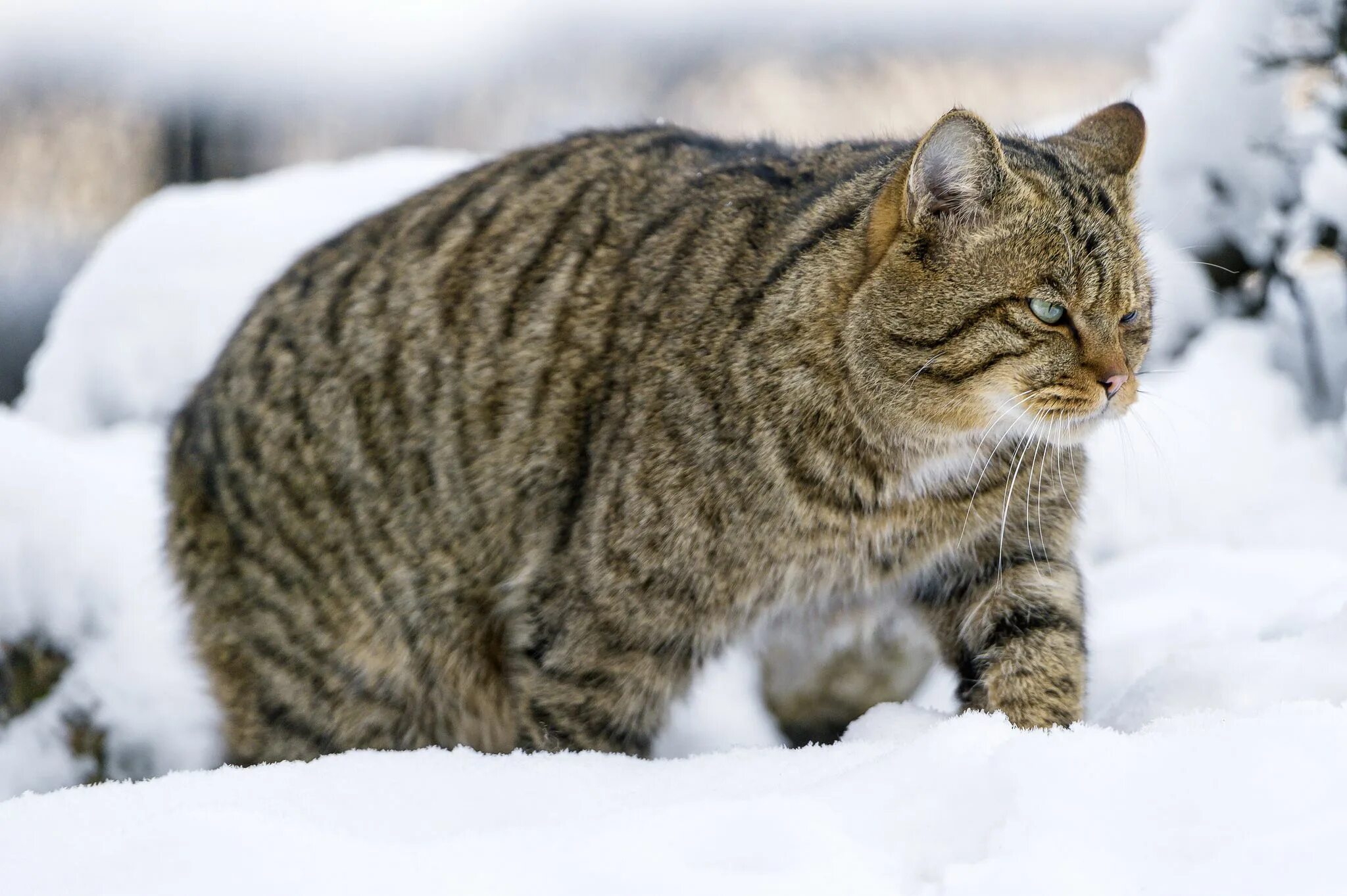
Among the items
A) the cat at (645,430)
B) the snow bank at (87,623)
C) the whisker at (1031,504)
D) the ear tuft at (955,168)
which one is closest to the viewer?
the ear tuft at (955,168)

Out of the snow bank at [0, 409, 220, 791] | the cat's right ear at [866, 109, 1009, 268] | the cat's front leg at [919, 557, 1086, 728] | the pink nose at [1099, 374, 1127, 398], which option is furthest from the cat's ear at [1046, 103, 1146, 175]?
the snow bank at [0, 409, 220, 791]

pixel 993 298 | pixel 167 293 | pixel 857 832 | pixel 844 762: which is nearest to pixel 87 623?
pixel 167 293

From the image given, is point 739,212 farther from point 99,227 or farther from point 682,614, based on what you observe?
point 99,227

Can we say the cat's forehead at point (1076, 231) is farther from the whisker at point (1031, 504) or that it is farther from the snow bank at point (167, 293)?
the snow bank at point (167, 293)

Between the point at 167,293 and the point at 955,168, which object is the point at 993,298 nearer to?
the point at 955,168

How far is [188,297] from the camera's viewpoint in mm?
5012

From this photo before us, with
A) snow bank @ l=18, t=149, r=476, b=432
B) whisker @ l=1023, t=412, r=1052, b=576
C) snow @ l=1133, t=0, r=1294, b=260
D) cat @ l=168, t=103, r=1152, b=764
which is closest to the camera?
cat @ l=168, t=103, r=1152, b=764

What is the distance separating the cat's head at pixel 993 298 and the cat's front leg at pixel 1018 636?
0.37 meters

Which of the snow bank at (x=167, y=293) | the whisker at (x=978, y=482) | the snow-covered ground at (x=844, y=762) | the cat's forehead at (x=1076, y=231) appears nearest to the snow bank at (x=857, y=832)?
the snow-covered ground at (x=844, y=762)

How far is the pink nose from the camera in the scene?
2.47 meters

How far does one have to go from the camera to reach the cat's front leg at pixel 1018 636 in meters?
2.62

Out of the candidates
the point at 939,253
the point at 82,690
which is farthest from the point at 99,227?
the point at 939,253

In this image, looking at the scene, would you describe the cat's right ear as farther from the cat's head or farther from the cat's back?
the cat's back

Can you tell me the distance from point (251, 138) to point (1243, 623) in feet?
18.7
